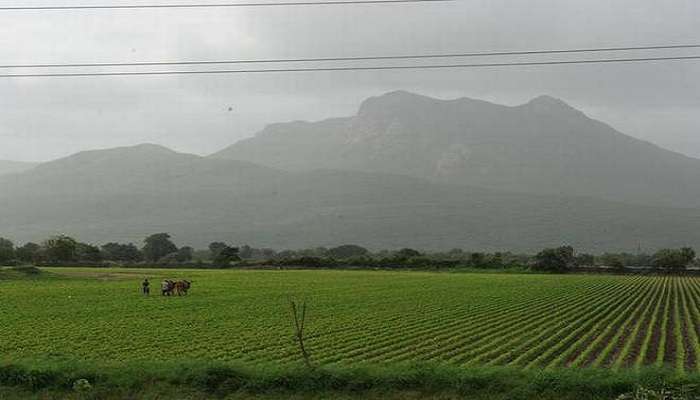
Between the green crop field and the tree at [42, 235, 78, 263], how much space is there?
66959 mm

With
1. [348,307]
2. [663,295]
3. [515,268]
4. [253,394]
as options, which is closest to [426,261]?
[515,268]

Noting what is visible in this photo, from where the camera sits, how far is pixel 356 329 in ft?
106

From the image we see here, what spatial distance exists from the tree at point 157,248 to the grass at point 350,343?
107488 millimetres

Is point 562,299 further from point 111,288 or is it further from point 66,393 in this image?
point 66,393

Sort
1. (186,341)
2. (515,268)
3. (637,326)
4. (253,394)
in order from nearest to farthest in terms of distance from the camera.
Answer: (253,394) → (186,341) → (637,326) → (515,268)

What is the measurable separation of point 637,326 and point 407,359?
63.2 feet

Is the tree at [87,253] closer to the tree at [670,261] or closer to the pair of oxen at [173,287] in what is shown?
the pair of oxen at [173,287]

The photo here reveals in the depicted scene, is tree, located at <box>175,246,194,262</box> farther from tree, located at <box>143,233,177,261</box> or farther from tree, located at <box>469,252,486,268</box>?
tree, located at <box>469,252,486,268</box>

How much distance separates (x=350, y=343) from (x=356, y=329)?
16.4 ft

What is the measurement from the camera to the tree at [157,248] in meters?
165

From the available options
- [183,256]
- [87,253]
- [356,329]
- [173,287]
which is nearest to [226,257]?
[183,256]

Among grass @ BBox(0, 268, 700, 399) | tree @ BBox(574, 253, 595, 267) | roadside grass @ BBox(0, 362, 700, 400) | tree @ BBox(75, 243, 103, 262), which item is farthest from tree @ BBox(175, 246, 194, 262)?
roadside grass @ BBox(0, 362, 700, 400)

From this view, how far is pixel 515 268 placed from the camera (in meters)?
125

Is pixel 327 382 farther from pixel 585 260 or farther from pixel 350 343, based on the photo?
pixel 585 260
